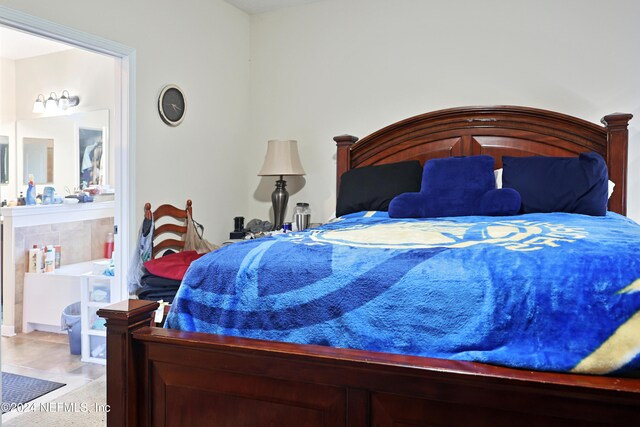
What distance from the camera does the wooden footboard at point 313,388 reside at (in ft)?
3.62

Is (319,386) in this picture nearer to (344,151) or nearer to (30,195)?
(344,151)

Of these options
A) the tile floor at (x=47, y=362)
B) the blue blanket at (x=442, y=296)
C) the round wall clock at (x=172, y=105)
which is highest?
the round wall clock at (x=172, y=105)

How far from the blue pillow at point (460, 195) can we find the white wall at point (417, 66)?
2.75 ft

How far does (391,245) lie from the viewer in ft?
5.09

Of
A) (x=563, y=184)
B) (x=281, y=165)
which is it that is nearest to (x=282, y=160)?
(x=281, y=165)

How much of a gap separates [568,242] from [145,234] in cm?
254

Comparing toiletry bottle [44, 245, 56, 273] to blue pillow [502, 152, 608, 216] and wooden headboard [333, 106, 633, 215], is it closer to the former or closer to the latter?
wooden headboard [333, 106, 633, 215]

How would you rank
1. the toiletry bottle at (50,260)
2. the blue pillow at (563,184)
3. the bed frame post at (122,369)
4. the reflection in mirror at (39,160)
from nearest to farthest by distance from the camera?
the bed frame post at (122,369), the blue pillow at (563,184), the toiletry bottle at (50,260), the reflection in mirror at (39,160)

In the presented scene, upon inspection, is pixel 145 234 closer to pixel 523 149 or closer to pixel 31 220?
pixel 31 220

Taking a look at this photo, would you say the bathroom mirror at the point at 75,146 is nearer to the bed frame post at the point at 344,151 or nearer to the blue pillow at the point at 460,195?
the bed frame post at the point at 344,151

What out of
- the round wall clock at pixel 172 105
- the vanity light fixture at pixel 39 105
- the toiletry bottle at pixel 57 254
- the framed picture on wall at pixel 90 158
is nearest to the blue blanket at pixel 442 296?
the round wall clock at pixel 172 105

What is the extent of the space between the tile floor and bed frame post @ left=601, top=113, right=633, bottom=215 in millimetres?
3448

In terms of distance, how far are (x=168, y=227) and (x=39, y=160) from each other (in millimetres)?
2483

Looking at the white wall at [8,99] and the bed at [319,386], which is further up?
the white wall at [8,99]
